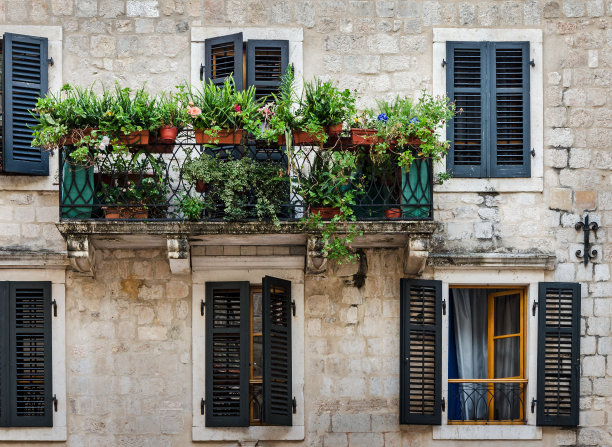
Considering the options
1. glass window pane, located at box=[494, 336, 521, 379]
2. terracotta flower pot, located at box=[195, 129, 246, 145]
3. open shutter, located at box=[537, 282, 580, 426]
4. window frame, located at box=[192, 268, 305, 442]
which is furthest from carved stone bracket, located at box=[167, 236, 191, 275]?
open shutter, located at box=[537, 282, 580, 426]

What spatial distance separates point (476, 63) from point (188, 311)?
3770 mm

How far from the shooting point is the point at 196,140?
10602 mm

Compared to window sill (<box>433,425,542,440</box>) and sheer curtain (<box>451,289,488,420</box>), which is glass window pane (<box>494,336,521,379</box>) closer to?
sheer curtain (<box>451,289,488,420</box>)

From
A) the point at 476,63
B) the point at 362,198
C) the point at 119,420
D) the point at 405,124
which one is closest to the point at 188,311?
the point at 119,420

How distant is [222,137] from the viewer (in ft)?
34.7

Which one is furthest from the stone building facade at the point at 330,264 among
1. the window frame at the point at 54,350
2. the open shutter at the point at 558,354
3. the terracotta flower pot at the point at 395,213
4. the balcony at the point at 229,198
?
the terracotta flower pot at the point at 395,213

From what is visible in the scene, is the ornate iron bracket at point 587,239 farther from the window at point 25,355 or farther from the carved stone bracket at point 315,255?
the window at point 25,355

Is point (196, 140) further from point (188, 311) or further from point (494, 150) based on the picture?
point (494, 150)

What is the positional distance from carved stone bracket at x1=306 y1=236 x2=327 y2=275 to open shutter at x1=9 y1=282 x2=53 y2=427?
2.55 m

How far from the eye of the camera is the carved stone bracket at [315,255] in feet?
35.4

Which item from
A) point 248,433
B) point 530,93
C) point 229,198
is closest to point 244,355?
point 248,433

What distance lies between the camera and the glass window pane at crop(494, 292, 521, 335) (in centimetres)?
1155

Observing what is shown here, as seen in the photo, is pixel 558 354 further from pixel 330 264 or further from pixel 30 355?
pixel 30 355

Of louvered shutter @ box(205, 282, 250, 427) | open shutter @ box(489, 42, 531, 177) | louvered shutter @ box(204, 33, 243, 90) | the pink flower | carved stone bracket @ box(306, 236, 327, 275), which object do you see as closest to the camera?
the pink flower
